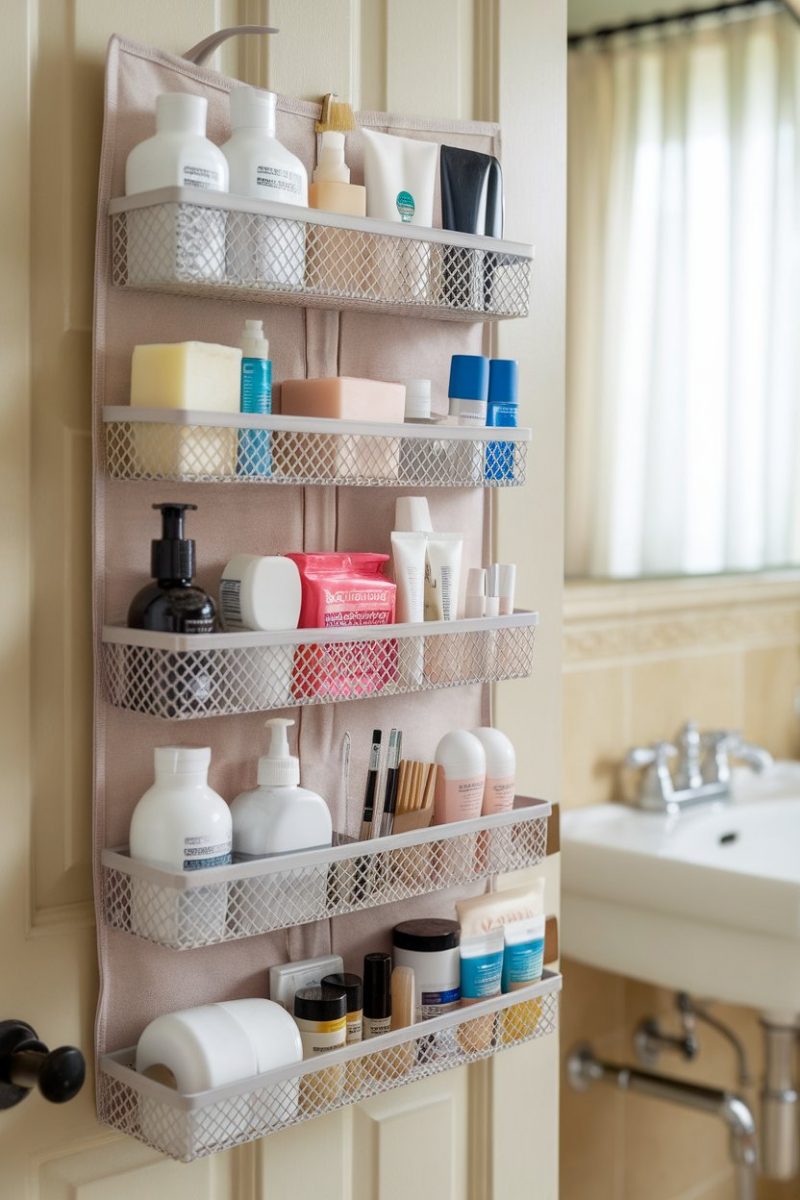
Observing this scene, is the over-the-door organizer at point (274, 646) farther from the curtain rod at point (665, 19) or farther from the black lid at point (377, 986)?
the curtain rod at point (665, 19)

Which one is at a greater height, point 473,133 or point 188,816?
point 473,133

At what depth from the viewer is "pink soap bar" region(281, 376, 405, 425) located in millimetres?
1122

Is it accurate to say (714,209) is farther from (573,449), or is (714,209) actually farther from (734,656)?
(734,656)

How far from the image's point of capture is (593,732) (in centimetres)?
208

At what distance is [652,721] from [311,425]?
125 centimetres

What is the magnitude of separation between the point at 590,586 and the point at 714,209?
0.67 metres

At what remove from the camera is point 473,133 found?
1313mm

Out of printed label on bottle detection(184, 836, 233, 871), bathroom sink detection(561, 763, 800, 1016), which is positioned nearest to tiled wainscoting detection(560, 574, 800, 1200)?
bathroom sink detection(561, 763, 800, 1016)

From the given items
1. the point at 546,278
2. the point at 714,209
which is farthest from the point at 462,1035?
the point at 714,209

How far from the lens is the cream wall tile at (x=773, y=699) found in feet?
7.95

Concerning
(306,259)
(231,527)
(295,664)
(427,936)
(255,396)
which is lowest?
(427,936)

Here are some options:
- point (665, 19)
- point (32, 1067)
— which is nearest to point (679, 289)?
point (665, 19)

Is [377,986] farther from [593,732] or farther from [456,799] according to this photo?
[593,732]

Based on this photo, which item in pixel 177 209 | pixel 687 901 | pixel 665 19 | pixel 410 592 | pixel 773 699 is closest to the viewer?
pixel 177 209
